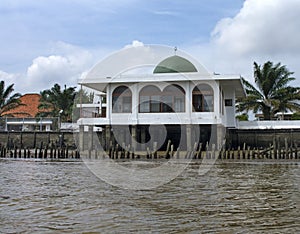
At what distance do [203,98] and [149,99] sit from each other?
4.15 meters

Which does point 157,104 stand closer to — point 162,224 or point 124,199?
point 124,199

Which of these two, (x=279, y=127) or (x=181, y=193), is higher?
(x=279, y=127)

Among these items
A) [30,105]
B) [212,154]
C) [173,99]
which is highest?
[30,105]

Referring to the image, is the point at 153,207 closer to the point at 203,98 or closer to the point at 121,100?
the point at 203,98

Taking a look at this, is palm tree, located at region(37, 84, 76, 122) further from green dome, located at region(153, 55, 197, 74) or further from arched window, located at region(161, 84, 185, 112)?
arched window, located at region(161, 84, 185, 112)

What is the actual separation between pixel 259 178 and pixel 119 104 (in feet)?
63.1

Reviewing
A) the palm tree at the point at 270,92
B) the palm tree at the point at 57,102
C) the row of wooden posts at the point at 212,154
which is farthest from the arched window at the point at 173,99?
the palm tree at the point at 57,102

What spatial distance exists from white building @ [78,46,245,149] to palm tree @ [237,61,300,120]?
31.5 feet

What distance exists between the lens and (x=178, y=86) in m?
34.8

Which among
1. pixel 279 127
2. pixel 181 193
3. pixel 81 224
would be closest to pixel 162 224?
pixel 81 224

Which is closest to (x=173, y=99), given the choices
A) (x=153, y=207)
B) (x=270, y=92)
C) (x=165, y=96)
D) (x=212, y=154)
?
(x=165, y=96)

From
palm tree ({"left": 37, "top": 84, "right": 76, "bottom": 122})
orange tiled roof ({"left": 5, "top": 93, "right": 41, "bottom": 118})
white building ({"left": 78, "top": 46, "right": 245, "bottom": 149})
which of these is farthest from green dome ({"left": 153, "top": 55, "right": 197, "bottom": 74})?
orange tiled roof ({"left": 5, "top": 93, "right": 41, "bottom": 118})

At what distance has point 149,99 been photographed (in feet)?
115

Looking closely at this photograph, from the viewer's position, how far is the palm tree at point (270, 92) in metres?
45.2
